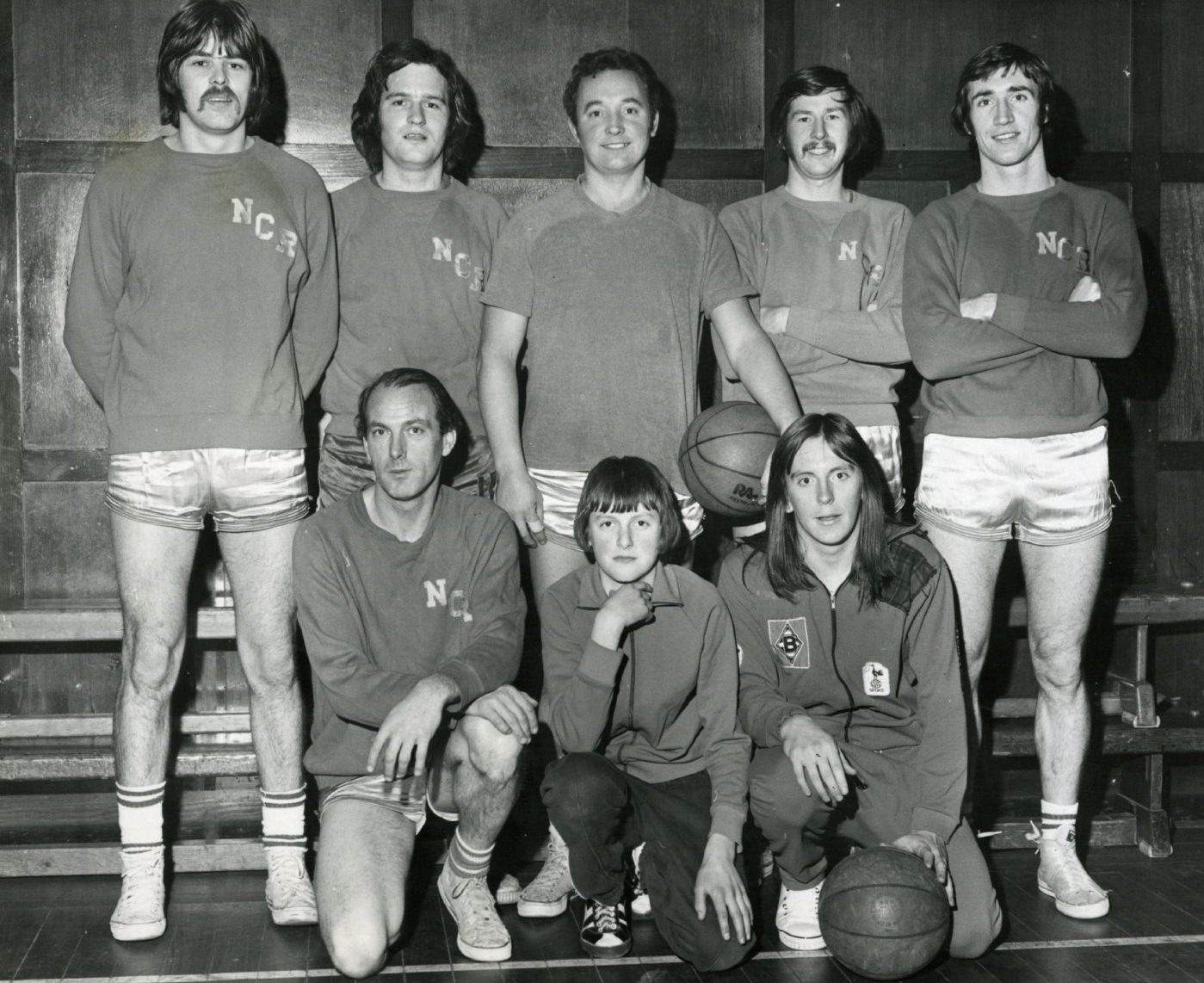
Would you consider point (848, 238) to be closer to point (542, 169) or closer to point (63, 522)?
point (542, 169)

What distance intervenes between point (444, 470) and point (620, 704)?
101cm

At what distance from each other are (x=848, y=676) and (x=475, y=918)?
121 cm

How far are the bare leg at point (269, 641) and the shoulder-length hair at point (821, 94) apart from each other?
80.3 inches

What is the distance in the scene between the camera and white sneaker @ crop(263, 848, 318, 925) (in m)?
3.69

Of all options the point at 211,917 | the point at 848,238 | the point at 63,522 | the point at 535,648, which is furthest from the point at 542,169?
the point at 211,917

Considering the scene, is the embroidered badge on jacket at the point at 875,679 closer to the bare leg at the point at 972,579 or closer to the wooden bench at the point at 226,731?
the bare leg at the point at 972,579

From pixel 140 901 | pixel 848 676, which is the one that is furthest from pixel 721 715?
pixel 140 901

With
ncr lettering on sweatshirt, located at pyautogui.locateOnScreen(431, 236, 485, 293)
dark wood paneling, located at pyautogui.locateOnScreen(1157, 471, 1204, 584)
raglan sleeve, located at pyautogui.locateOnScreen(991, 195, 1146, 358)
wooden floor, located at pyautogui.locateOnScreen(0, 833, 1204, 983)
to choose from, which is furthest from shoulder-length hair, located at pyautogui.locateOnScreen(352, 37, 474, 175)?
dark wood paneling, located at pyautogui.locateOnScreen(1157, 471, 1204, 584)

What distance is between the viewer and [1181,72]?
16.8 ft

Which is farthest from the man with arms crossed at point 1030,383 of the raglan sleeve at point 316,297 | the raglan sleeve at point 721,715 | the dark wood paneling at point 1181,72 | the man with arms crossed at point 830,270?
the raglan sleeve at point 316,297

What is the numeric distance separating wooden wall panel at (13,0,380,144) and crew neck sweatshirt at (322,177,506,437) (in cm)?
91

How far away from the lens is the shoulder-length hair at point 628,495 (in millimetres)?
3496

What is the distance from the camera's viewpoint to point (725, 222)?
4223 mm

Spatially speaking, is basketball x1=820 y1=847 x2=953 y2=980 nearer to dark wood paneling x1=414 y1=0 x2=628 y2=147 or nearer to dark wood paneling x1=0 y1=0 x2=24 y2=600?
dark wood paneling x1=414 y1=0 x2=628 y2=147
